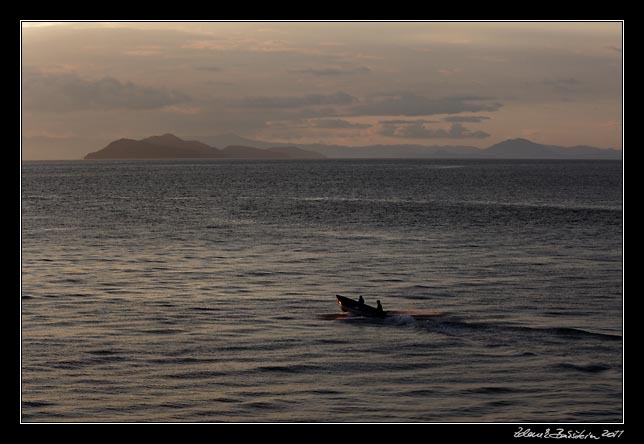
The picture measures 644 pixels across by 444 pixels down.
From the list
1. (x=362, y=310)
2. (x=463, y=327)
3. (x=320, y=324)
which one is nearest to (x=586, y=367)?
(x=463, y=327)

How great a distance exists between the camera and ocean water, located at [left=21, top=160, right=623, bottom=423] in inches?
1422

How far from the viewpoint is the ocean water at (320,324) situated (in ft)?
119

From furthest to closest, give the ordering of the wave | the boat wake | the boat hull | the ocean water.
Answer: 1. the boat hull
2. the boat wake
3. the wave
4. the ocean water

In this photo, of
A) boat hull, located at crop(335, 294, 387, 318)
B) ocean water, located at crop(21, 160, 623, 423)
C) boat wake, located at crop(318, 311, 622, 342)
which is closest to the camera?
ocean water, located at crop(21, 160, 623, 423)

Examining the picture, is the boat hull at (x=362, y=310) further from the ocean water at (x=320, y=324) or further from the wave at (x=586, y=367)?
the wave at (x=586, y=367)

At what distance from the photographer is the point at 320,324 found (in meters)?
50.3

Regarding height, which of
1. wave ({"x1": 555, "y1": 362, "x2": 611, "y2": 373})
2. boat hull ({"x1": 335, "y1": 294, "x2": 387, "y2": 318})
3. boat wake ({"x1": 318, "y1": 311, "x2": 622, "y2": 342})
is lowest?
wave ({"x1": 555, "y1": 362, "x2": 611, "y2": 373})

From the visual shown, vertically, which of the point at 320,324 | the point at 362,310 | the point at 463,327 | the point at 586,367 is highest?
the point at 362,310

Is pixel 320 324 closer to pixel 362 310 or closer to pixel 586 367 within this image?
pixel 362 310

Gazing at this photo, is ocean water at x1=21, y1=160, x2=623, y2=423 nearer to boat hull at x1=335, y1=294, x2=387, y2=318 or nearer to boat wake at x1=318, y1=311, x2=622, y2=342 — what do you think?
boat wake at x1=318, y1=311, x2=622, y2=342

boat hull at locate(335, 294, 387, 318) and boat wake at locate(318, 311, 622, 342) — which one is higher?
boat hull at locate(335, 294, 387, 318)

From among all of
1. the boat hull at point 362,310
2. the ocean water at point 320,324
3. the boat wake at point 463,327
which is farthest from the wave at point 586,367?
the boat hull at point 362,310

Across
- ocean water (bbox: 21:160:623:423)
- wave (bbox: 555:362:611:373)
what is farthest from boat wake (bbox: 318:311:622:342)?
wave (bbox: 555:362:611:373)
